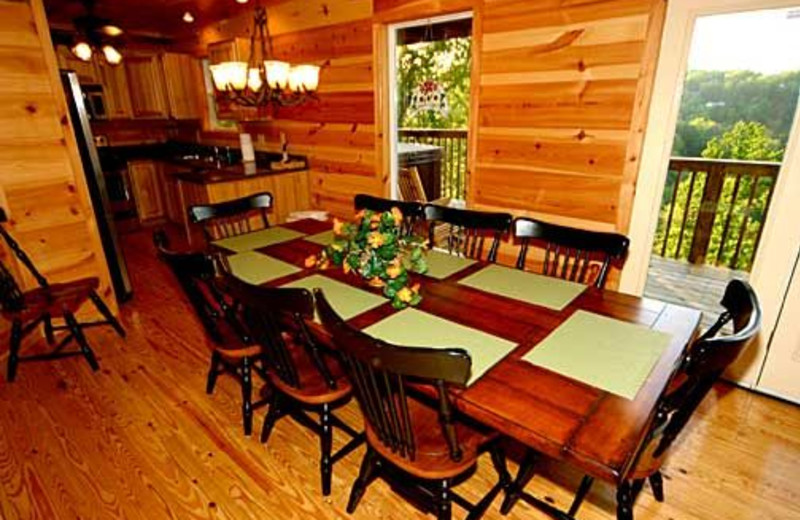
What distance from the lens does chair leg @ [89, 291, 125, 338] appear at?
277 centimetres

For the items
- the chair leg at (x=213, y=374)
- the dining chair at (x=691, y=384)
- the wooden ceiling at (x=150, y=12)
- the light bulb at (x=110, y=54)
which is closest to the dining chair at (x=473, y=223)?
the dining chair at (x=691, y=384)

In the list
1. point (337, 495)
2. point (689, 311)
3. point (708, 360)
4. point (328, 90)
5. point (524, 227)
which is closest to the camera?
point (708, 360)

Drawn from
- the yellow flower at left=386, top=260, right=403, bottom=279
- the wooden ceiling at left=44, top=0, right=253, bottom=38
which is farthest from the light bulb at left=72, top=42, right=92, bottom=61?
the yellow flower at left=386, top=260, right=403, bottom=279

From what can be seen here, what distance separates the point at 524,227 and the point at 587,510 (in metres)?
1.29

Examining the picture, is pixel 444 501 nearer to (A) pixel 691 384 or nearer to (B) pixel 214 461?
(A) pixel 691 384

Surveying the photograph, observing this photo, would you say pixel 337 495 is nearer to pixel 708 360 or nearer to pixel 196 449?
pixel 196 449

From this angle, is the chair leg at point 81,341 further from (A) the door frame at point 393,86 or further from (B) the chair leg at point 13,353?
(A) the door frame at point 393,86

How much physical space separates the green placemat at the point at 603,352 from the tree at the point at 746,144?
1493mm

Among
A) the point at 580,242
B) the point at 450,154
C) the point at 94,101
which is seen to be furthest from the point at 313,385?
the point at 94,101

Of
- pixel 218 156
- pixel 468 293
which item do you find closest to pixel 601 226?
pixel 468 293

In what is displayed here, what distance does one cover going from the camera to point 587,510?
1669mm

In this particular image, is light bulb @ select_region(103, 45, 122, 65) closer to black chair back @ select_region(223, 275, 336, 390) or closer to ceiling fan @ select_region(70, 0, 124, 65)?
ceiling fan @ select_region(70, 0, 124, 65)

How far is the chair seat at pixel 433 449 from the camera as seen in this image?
1.32 metres

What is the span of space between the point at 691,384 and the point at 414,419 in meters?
A: 0.86
